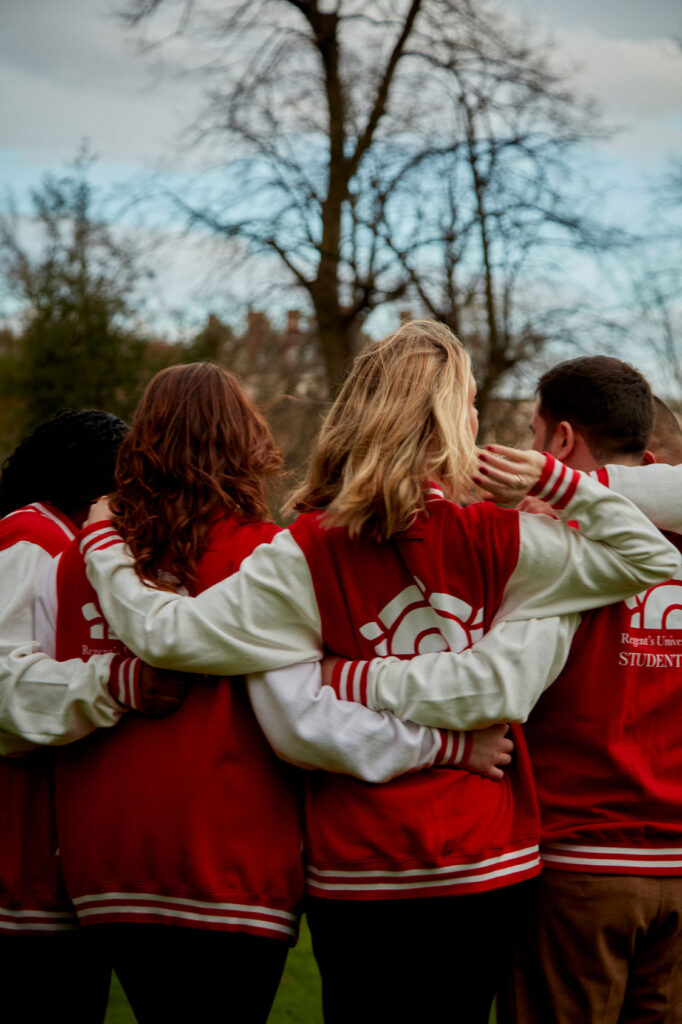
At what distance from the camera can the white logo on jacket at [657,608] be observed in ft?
7.35

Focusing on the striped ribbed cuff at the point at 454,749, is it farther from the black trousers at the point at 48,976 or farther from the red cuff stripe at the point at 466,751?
the black trousers at the point at 48,976

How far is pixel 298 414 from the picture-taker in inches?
429

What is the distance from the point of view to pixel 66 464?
107 inches

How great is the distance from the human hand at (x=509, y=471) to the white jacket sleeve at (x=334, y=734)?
21.1 inches

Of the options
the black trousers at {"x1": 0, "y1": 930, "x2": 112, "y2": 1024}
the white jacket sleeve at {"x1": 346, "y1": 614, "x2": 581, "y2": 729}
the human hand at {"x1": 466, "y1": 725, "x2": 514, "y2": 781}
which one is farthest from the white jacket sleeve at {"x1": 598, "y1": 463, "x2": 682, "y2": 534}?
the black trousers at {"x1": 0, "y1": 930, "x2": 112, "y2": 1024}

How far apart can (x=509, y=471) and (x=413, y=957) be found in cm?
104

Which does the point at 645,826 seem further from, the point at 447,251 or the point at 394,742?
the point at 447,251

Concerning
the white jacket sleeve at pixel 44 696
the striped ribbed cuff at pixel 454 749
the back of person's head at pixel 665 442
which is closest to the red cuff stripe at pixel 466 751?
the striped ribbed cuff at pixel 454 749

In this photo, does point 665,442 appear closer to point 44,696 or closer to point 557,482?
point 557,482

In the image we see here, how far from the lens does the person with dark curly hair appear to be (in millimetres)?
2189

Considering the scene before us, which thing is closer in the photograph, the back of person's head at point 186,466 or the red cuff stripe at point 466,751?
the red cuff stripe at point 466,751

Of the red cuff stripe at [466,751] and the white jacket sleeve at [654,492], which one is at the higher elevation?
the white jacket sleeve at [654,492]

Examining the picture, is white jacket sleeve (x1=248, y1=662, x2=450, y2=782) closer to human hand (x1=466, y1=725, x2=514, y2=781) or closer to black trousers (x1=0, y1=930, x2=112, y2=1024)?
human hand (x1=466, y1=725, x2=514, y2=781)

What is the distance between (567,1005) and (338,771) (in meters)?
0.82
